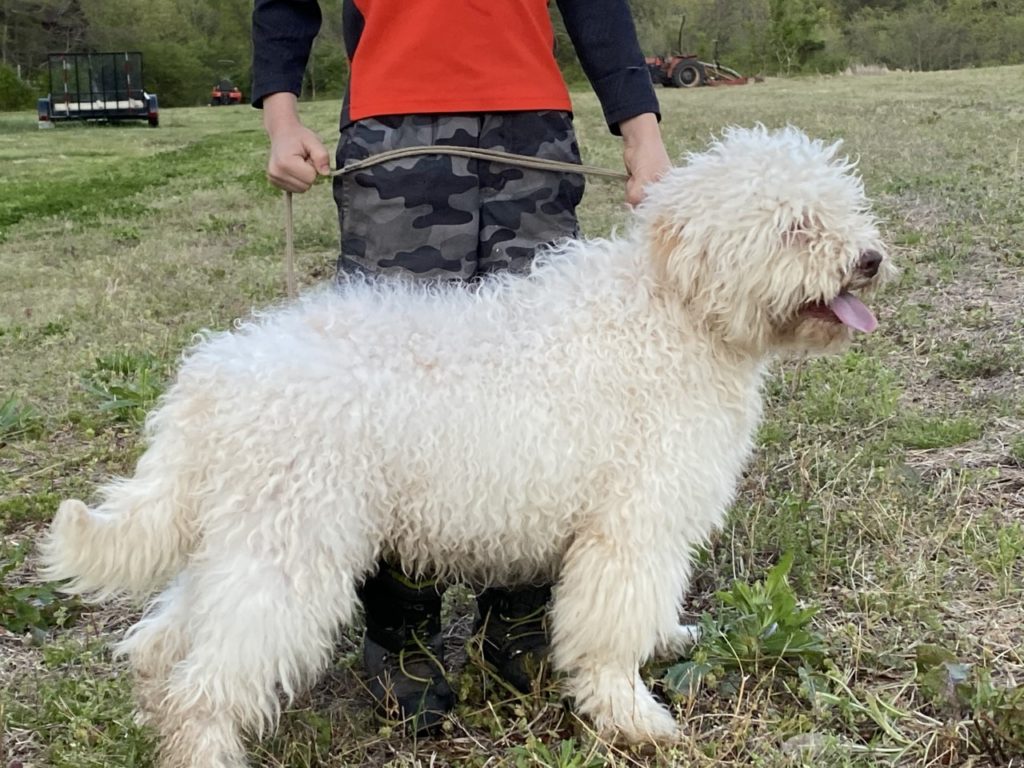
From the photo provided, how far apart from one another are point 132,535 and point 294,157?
3.66 feet

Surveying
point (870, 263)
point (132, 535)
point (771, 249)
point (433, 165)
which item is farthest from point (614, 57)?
point (132, 535)

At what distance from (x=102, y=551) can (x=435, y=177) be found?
1.31 meters

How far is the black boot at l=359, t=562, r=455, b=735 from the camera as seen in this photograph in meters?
2.85

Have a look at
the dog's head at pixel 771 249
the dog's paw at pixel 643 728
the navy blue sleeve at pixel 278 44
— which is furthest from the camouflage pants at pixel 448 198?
the dog's paw at pixel 643 728

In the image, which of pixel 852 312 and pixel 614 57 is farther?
pixel 614 57

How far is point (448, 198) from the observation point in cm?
297

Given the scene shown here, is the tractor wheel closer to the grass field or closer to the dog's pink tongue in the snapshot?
the grass field

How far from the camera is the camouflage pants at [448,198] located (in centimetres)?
296

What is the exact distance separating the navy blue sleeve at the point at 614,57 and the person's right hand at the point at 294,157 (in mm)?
909

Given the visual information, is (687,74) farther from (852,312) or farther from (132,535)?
(132,535)

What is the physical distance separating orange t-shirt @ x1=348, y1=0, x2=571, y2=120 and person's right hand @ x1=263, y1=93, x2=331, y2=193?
0.19 metres

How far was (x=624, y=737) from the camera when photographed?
2660mm

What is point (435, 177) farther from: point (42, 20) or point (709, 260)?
point (42, 20)

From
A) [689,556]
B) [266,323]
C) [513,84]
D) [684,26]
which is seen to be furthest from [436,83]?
[684,26]
